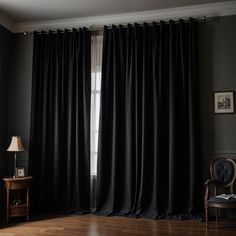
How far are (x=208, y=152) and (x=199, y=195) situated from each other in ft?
1.95

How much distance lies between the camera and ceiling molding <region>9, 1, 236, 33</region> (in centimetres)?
460

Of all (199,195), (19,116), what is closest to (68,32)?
(19,116)

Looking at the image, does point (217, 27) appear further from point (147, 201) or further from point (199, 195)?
point (147, 201)

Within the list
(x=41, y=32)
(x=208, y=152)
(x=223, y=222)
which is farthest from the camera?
(x=41, y=32)

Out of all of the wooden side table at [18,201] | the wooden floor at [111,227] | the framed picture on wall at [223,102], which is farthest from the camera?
the framed picture on wall at [223,102]

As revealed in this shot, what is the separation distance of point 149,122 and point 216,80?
1.09 metres

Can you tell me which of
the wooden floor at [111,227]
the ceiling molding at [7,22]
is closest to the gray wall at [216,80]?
the wooden floor at [111,227]

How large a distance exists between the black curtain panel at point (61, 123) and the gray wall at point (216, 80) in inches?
64.9

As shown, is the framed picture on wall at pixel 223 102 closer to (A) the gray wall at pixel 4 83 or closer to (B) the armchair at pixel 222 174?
(B) the armchair at pixel 222 174

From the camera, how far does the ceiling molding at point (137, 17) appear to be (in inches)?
181

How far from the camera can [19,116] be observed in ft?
17.2

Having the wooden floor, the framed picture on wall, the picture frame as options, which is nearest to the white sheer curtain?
the wooden floor

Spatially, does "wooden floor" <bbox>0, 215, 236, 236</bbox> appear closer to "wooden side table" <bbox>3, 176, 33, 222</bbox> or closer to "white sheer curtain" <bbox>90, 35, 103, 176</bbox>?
"wooden side table" <bbox>3, 176, 33, 222</bbox>

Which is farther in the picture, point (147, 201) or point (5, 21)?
point (5, 21)
